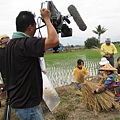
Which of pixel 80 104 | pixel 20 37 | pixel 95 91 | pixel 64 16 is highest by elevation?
pixel 64 16

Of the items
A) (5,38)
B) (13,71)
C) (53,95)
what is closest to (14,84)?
(13,71)

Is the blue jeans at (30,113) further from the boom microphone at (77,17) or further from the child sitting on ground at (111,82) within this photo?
the child sitting on ground at (111,82)

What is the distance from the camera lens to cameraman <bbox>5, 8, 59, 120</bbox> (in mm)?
1588

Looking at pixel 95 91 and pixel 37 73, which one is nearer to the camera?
pixel 37 73

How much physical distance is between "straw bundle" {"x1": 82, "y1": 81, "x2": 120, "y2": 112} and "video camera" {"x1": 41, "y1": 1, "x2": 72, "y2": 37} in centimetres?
186

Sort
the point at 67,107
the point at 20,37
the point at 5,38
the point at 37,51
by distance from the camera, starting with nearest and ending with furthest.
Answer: the point at 37,51 → the point at 20,37 → the point at 5,38 → the point at 67,107

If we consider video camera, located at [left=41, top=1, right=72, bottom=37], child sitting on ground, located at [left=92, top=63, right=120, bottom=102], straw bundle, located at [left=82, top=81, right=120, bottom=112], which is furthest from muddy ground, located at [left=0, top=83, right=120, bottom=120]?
video camera, located at [left=41, top=1, right=72, bottom=37]

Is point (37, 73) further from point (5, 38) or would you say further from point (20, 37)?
point (5, 38)

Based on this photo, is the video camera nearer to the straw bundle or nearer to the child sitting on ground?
the child sitting on ground

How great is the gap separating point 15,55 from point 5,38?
1451 millimetres

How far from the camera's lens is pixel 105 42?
6133 mm

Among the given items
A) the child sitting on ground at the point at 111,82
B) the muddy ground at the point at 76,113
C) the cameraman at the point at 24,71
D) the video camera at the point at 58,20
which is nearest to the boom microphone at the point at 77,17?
the video camera at the point at 58,20

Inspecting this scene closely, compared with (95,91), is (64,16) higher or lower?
higher

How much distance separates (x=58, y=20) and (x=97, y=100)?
2161 millimetres
